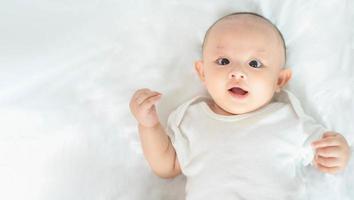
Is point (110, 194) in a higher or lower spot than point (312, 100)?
lower

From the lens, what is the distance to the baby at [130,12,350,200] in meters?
1.33

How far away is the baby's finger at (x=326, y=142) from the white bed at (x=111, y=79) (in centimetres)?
12

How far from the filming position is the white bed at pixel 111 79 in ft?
4.59

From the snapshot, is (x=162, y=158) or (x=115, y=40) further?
(x=115, y=40)

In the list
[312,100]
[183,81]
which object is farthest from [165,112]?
[312,100]

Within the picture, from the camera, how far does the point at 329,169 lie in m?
1.36

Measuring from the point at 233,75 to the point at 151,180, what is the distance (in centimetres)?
32

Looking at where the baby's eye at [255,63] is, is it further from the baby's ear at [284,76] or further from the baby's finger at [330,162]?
the baby's finger at [330,162]

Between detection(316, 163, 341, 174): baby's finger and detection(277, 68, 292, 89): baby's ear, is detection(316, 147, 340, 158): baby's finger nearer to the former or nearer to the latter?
detection(316, 163, 341, 174): baby's finger

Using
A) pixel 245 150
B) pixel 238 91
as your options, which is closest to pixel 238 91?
pixel 238 91

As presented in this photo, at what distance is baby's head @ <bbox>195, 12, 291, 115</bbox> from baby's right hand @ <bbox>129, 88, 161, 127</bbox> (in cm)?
15

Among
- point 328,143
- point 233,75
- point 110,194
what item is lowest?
point 110,194

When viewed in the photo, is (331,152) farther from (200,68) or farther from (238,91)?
(200,68)

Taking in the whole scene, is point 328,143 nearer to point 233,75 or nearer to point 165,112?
point 233,75
